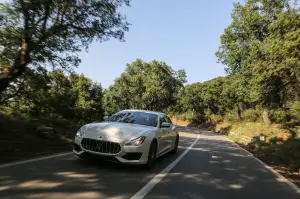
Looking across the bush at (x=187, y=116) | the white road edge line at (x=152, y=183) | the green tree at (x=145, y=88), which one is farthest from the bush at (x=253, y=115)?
the white road edge line at (x=152, y=183)

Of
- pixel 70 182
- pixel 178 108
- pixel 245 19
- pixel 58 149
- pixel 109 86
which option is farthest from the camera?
pixel 178 108

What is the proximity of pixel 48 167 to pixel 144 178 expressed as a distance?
2185 mm

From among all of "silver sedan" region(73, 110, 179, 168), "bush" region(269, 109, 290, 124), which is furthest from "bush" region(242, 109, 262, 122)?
"silver sedan" region(73, 110, 179, 168)

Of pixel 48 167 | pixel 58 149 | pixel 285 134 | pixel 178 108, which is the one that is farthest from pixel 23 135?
pixel 178 108

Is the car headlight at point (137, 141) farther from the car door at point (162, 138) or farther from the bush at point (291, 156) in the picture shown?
the bush at point (291, 156)

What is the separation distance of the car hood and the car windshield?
0.88 m

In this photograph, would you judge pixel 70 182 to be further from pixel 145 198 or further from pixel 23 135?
pixel 23 135

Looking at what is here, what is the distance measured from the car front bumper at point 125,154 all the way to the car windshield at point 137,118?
1.41 metres

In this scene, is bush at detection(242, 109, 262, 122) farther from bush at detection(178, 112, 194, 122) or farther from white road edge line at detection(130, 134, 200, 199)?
white road edge line at detection(130, 134, 200, 199)

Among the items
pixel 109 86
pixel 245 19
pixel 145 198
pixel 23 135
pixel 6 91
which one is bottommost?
pixel 145 198

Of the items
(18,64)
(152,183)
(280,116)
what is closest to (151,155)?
(152,183)

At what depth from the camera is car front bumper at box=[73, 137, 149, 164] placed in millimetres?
6461

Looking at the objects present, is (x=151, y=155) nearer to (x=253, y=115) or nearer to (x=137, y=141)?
(x=137, y=141)

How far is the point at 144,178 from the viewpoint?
20.7 feet
